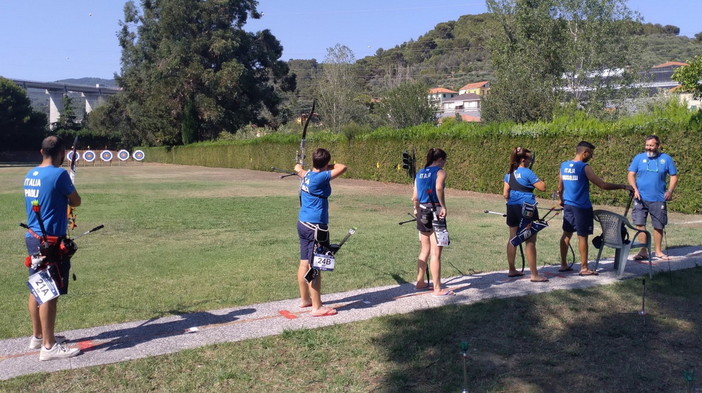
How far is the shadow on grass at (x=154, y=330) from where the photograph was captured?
593 cm

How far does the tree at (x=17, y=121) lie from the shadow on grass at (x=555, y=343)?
281ft

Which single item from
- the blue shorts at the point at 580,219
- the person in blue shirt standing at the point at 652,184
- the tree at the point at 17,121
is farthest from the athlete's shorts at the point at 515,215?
the tree at the point at 17,121

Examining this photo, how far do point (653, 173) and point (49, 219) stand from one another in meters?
8.05

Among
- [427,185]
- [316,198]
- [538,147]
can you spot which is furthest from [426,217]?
[538,147]

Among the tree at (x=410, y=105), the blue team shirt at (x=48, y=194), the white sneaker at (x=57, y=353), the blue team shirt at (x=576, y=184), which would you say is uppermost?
the tree at (x=410, y=105)

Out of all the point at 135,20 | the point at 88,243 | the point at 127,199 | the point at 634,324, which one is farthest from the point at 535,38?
the point at 135,20

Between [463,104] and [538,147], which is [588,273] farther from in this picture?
[463,104]

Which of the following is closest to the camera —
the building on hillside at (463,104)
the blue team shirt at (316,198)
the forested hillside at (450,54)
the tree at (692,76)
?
the blue team shirt at (316,198)

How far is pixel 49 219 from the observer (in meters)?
5.59

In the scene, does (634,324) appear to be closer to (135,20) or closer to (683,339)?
(683,339)

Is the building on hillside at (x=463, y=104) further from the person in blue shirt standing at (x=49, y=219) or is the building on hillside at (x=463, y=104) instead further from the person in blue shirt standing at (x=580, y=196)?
the person in blue shirt standing at (x=49, y=219)

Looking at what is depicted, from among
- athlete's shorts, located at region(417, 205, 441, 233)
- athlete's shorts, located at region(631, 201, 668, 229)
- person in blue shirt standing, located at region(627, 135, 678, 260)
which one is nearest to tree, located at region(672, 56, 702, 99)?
person in blue shirt standing, located at region(627, 135, 678, 260)

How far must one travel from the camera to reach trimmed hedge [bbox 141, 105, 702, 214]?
17.6m

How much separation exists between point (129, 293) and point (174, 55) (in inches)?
2408
